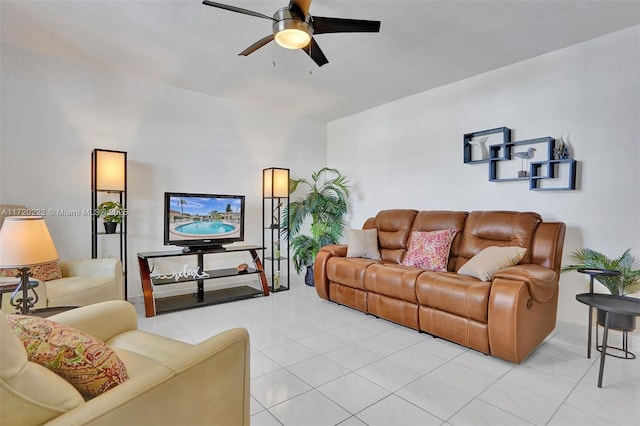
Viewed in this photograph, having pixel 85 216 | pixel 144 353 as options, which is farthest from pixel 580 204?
pixel 85 216

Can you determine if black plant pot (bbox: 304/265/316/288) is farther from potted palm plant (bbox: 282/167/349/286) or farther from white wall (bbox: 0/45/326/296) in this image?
white wall (bbox: 0/45/326/296)

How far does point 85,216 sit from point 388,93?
152 inches

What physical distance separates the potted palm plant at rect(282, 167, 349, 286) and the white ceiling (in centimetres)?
158

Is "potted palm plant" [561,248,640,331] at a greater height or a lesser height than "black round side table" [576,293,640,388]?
greater

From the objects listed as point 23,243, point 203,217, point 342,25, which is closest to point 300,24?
point 342,25

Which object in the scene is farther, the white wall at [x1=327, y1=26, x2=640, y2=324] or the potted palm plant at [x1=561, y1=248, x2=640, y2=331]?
the white wall at [x1=327, y1=26, x2=640, y2=324]

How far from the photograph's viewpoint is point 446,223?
136 inches

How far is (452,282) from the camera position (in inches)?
103

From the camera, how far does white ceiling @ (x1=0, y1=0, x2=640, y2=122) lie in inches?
96.1

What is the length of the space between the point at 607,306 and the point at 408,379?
1.36 m

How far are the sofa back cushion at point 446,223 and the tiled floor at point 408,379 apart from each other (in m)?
0.93

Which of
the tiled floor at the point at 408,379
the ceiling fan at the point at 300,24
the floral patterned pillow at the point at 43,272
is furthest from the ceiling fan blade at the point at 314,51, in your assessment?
the floral patterned pillow at the point at 43,272

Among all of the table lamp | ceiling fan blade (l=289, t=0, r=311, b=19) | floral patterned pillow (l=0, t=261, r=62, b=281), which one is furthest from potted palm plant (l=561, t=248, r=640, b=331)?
floral patterned pillow (l=0, t=261, r=62, b=281)

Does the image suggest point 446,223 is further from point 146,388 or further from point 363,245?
point 146,388
